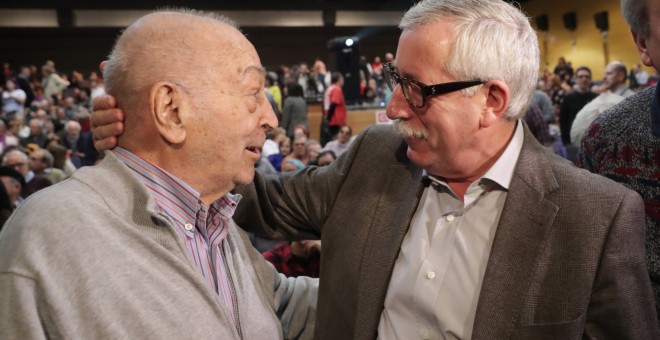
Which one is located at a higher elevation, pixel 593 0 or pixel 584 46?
pixel 593 0

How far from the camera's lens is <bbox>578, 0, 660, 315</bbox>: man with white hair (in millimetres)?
1577

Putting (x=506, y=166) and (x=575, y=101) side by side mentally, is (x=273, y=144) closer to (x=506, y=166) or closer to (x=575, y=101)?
(x=575, y=101)

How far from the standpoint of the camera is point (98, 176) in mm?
1190

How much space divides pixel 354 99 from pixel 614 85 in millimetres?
6703

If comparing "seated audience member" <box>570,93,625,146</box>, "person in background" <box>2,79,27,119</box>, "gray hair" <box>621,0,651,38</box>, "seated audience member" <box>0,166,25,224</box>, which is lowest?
"person in background" <box>2,79,27,119</box>

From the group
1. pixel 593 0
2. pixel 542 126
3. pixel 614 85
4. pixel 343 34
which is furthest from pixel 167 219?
pixel 343 34

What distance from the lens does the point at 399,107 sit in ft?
5.07

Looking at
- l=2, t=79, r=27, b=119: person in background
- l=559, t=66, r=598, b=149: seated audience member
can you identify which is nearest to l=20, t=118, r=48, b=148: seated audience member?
l=2, t=79, r=27, b=119: person in background

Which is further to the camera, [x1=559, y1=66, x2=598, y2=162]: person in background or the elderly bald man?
[x1=559, y1=66, x2=598, y2=162]: person in background

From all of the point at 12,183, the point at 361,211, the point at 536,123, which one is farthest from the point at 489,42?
the point at 12,183

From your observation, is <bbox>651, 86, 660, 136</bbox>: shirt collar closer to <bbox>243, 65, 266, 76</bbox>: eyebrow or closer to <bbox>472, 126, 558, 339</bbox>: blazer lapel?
<bbox>472, 126, 558, 339</bbox>: blazer lapel

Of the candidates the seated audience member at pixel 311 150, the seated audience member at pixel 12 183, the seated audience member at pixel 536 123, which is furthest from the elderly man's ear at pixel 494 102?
the seated audience member at pixel 311 150

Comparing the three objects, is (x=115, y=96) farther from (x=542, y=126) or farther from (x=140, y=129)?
(x=542, y=126)

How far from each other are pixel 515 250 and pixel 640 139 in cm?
59
